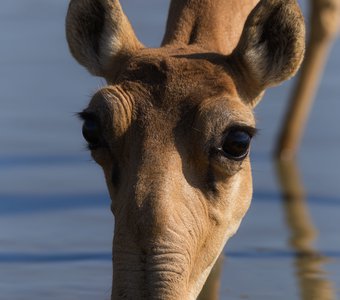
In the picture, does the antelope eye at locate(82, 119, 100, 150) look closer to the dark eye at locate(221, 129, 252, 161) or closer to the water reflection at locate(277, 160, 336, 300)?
the dark eye at locate(221, 129, 252, 161)

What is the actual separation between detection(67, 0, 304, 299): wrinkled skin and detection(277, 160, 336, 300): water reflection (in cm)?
188

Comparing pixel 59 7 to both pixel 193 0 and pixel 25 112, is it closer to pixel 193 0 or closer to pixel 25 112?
pixel 25 112

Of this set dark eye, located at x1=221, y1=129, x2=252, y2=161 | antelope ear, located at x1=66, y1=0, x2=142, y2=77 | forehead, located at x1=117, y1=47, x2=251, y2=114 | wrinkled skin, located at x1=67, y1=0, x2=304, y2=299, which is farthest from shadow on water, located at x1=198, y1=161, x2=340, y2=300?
dark eye, located at x1=221, y1=129, x2=252, y2=161

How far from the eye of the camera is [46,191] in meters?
14.1

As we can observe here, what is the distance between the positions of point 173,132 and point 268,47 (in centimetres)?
135

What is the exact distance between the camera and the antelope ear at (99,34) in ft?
33.7

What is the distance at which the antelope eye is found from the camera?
930 centimetres

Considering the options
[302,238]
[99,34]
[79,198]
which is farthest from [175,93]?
[79,198]

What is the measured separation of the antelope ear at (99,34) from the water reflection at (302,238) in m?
2.52

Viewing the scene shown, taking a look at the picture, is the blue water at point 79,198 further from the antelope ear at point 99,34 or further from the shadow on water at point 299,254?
the antelope ear at point 99,34

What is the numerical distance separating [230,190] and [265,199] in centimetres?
489

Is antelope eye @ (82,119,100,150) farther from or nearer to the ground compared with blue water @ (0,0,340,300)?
nearer to the ground

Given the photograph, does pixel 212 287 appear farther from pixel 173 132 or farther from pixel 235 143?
pixel 173 132

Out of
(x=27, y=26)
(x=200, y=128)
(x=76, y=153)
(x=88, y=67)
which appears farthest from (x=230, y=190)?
(x=27, y=26)
